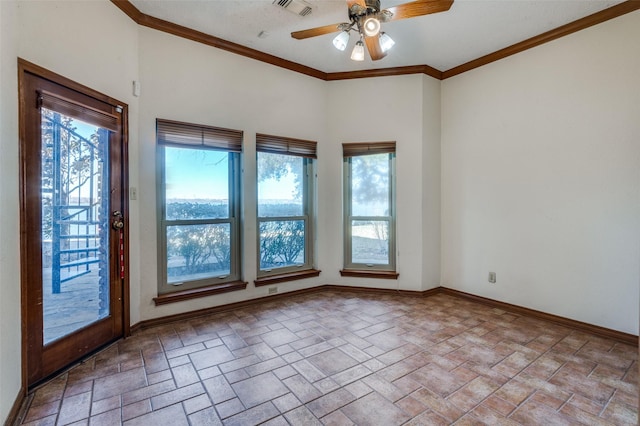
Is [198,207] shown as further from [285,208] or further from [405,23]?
[405,23]

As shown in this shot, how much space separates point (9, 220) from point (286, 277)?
2652mm

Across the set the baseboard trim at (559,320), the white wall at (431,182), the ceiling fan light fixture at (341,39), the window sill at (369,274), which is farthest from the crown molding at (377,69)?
the baseboard trim at (559,320)

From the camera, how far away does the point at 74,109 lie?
2.22 metres

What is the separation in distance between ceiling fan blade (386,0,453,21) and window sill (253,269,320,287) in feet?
9.72

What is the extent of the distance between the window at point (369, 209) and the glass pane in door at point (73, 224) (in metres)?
2.76

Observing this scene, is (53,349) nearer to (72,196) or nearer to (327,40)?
(72,196)

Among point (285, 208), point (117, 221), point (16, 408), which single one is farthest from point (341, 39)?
point (16, 408)

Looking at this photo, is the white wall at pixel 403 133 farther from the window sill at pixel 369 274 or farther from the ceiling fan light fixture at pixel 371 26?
the ceiling fan light fixture at pixel 371 26

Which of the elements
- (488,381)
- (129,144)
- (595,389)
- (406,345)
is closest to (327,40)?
(129,144)

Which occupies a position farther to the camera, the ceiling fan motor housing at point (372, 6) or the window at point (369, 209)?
the window at point (369, 209)

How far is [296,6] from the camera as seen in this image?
2699 millimetres

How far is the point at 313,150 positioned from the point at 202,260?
199 centimetres

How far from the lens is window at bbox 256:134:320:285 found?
3.76 metres

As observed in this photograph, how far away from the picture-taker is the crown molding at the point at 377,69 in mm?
2697
